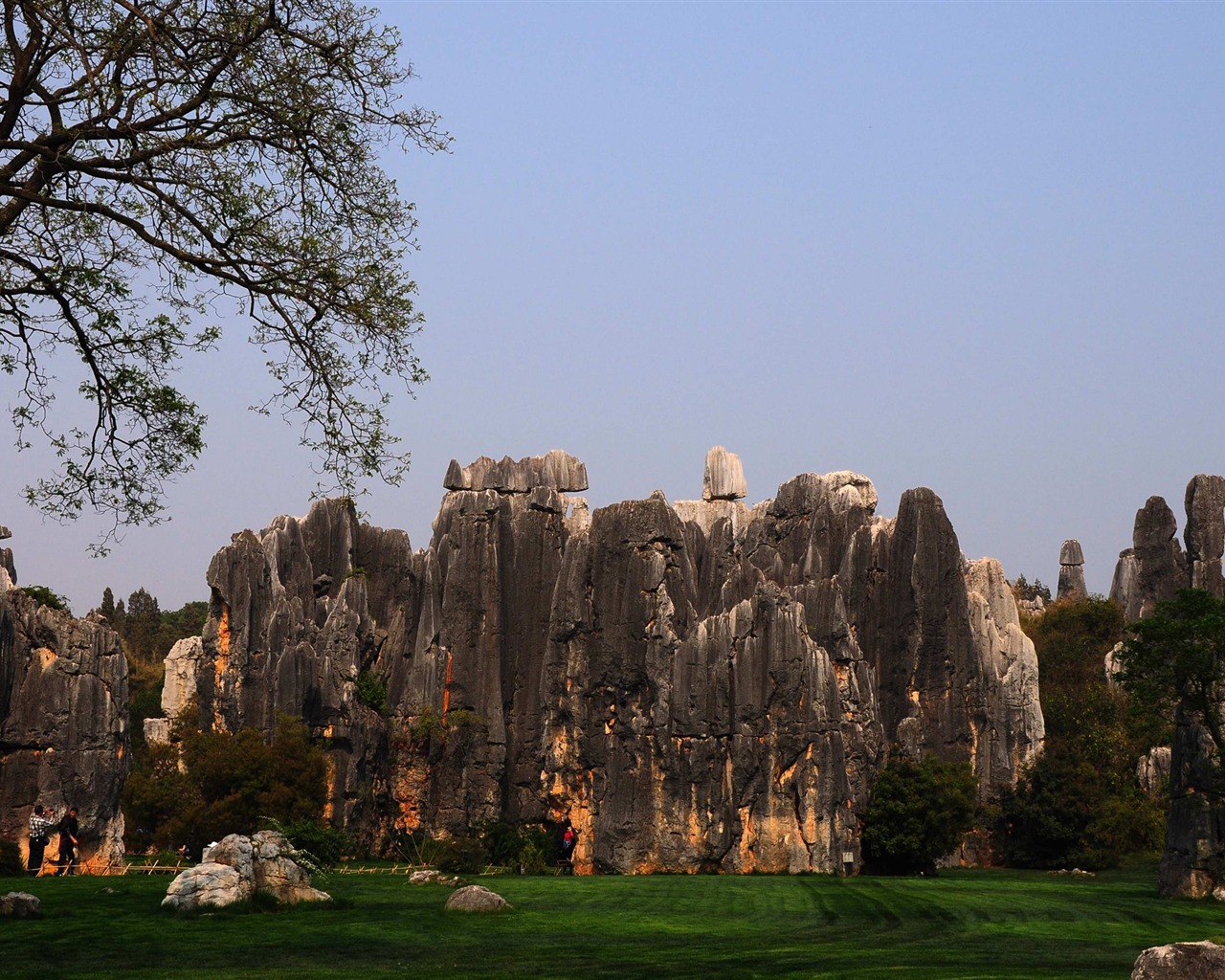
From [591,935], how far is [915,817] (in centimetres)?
3172

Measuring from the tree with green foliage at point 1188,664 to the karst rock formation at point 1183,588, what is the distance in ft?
1.40

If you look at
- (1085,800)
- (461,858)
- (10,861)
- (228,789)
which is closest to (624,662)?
(461,858)

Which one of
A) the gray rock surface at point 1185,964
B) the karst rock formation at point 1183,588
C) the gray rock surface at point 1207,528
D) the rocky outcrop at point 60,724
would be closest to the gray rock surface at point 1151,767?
the karst rock formation at point 1183,588

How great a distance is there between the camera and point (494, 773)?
6328cm

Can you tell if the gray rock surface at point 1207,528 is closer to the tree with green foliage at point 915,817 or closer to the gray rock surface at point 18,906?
the tree with green foliage at point 915,817

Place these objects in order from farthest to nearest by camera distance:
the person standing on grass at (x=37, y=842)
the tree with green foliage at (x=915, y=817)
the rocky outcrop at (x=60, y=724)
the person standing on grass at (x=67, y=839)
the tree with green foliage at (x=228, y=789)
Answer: the tree with green foliage at (x=915, y=817) < the tree with green foliage at (x=228, y=789) < the rocky outcrop at (x=60, y=724) < the person standing on grass at (x=37, y=842) < the person standing on grass at (x=67, y=839)

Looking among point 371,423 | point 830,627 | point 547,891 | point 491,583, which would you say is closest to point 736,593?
point 830,627

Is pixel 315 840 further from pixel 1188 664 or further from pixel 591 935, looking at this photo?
pixel 1188 664

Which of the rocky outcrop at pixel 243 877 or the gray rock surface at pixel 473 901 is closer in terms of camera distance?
the rocky outcrop at pixel 243 877

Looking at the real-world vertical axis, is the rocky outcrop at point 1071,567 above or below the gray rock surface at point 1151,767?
above

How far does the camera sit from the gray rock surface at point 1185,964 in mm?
14727

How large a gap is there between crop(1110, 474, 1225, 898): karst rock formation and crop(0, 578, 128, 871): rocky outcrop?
2993cm

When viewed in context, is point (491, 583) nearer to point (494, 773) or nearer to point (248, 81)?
point (494, 773)

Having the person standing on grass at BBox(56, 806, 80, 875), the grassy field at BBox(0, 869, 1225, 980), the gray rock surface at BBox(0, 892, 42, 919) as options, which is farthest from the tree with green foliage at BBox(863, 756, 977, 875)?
the gray rock surface at BBox(0, 892, 42, 919)
